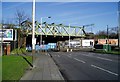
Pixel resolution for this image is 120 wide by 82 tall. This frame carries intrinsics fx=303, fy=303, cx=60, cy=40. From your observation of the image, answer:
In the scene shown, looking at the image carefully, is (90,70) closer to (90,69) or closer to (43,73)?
(90,69)

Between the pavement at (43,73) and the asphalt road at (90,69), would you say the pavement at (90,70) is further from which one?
the pavement at (43,73)

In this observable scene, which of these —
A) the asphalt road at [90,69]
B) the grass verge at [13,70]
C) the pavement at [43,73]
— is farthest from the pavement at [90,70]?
the grass verge at [13,70]

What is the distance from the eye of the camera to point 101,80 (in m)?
15.5

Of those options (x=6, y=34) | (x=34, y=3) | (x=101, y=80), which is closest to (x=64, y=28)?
(x=6, y=34)

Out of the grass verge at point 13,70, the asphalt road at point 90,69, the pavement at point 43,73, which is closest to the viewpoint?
the grass verge at point 13,70

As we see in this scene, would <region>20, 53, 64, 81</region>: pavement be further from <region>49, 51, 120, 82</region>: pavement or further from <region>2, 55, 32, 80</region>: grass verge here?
<region>49, 51, 120, 82</region>: pavement

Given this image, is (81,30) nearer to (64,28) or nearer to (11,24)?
(64,28)

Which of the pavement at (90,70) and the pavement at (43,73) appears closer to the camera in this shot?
the pavement at (43,73)

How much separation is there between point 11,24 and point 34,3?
60.0 metres

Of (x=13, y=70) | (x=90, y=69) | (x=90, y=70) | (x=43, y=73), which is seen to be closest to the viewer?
(x=43, y=73)

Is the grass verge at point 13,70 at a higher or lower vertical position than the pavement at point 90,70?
higher

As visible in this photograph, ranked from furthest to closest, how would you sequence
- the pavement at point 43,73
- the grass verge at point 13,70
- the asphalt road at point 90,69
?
the asphalt road at point 90,69 → the pavement at point 43,73 → the grass verge at point 13,70

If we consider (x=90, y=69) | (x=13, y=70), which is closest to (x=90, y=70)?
(x=90, y=69)

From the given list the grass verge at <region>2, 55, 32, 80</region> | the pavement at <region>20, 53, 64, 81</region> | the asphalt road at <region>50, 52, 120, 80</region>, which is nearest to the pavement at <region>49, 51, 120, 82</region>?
the asphalt road at <region>50, 52, 120, 80</region>
